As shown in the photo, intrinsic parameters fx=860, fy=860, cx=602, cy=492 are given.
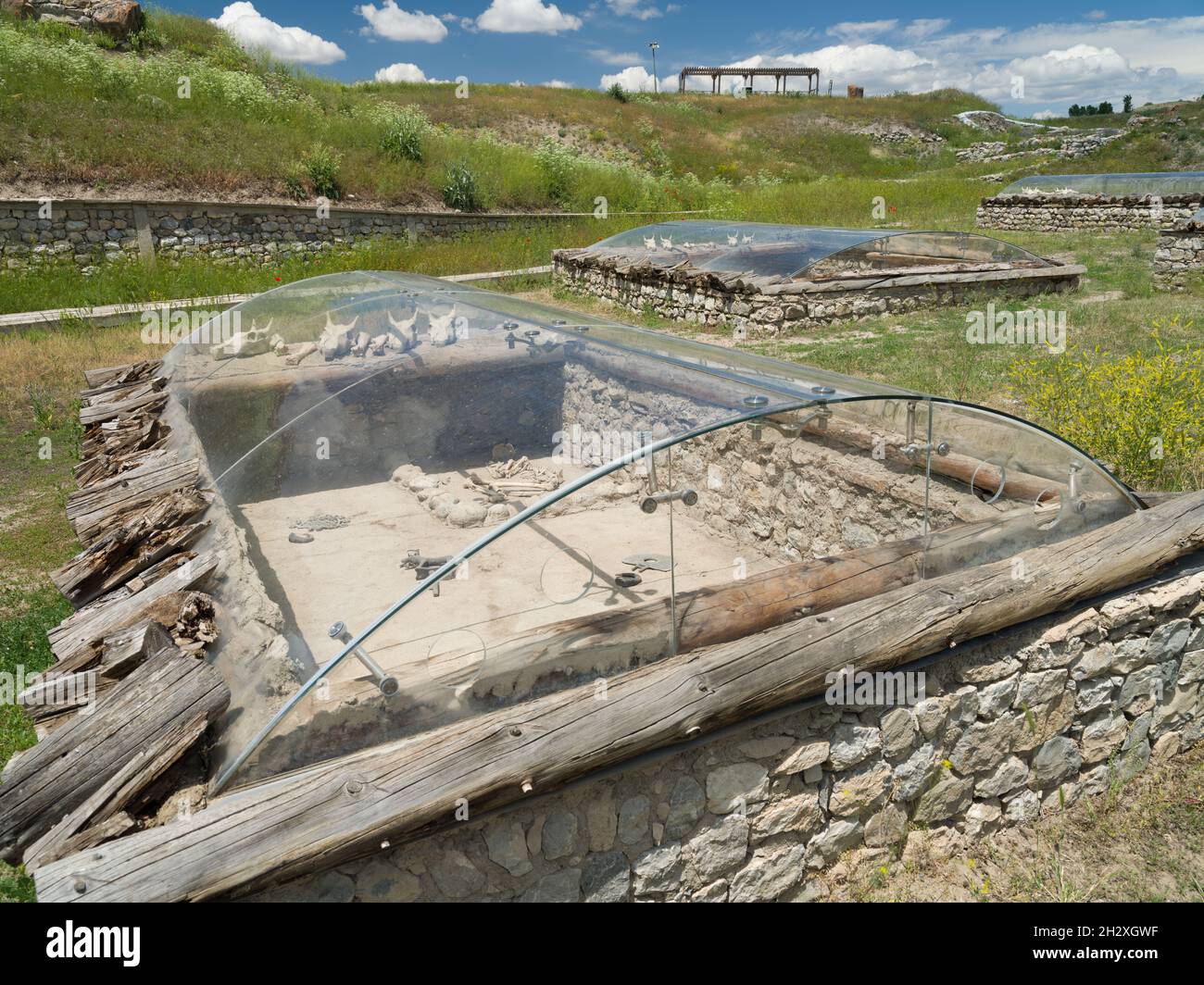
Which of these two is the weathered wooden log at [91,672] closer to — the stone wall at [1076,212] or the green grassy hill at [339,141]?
the green grassy hill at [339,141]

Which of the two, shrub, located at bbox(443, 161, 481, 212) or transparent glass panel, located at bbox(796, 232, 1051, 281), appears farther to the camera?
shrub, located at bbox(443, 161, 481, 212)

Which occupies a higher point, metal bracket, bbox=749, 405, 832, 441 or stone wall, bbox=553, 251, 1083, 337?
stone wall, bbox=553, 251, 1083, 337

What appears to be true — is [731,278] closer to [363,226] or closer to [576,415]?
[576,415]

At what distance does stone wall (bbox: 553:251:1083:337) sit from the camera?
10.7 m

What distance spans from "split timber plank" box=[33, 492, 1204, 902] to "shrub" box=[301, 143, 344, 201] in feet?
55.6

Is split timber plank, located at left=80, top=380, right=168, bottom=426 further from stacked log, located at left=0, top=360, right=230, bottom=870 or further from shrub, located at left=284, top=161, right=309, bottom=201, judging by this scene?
shrub, located at left=284, top=161, right=309, bottom=201

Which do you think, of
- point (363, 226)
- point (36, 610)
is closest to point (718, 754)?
point (36, 610)

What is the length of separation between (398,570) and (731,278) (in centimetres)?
918

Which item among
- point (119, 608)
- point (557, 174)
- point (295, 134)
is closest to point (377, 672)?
point (119, 608)

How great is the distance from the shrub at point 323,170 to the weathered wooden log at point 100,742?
16.7m

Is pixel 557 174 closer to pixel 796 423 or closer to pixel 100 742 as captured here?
pixel 796 423

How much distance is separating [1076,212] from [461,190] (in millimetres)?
12866

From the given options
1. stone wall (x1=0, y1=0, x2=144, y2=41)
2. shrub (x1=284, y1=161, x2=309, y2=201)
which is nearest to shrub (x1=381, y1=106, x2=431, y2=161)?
shrub (x1=284, y1=161, x2=309, y2=201)

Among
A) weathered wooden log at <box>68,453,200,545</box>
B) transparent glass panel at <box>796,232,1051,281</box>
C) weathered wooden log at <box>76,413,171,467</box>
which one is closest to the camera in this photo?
weathered wooden log at <box>68,453,200,545</box>
